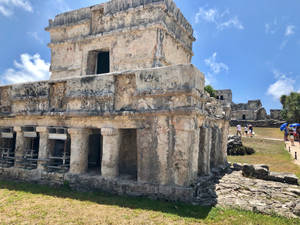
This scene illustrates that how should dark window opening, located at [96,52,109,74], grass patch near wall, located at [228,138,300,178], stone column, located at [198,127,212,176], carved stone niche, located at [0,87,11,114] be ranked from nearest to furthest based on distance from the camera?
stone column, located at [198,127,212,176] → carved stone niche, located at [0,87,11,114] → grass patch near wall, located at [228,138,300,178] → dark window opening, located at [96,52,109,74]

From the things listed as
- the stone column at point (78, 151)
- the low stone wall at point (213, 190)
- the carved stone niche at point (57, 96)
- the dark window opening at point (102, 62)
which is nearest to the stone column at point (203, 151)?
the low stone wall at point (213, 190)

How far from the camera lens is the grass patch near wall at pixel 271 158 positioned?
34.8 feet

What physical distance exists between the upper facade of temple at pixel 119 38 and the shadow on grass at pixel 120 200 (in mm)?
5560

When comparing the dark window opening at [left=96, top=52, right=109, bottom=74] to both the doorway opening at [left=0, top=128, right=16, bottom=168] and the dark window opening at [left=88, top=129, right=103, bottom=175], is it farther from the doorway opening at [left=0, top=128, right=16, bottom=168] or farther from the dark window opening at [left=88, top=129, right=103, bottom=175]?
the doorway opening at [left=0, top=128, right=16, bottom=168]

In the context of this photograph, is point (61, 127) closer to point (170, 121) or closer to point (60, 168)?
point (60, 168)

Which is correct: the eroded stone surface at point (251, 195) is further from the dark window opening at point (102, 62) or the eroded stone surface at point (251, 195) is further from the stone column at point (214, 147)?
the dark window opening at point (102, 62)

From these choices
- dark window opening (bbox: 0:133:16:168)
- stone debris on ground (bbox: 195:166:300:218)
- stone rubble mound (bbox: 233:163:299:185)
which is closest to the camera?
stone debris on ground (bbox: 195:166:300:218)

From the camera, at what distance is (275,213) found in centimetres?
516

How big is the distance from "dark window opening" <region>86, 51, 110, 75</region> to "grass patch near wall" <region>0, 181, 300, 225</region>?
6525mm

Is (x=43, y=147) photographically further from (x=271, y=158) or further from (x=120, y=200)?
(x=271, y=158)

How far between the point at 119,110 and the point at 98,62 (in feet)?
18.1

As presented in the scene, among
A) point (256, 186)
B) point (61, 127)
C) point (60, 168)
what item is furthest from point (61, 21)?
point (256, 186)

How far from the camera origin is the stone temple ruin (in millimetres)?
6141

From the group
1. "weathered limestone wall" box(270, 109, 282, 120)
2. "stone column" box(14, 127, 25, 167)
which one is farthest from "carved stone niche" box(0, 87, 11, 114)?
"weathered limestone wall" box(270, 109, 282, 120)
